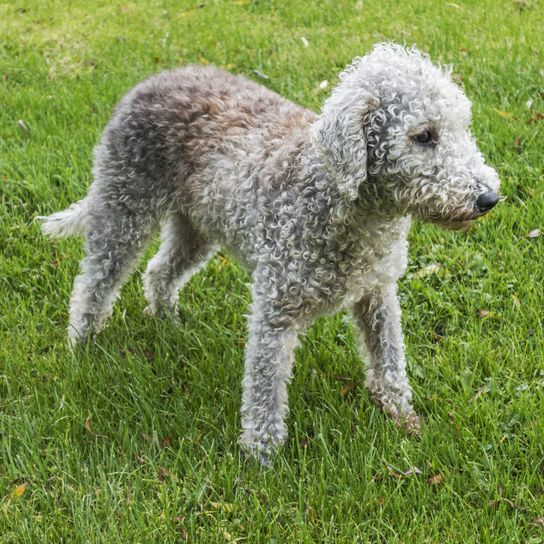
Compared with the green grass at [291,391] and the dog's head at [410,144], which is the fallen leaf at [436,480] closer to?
the green grass at [291,391]

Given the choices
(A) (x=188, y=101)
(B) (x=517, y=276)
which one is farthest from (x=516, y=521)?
(A) (x=188, y=101)

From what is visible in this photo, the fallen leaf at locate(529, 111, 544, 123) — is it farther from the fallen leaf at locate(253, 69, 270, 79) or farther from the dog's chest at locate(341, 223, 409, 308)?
the dog's chest at locate(341, 223, 409, 308)

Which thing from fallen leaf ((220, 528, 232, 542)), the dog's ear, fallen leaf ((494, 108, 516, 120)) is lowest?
fallen leaf ((220, 528, 232, 542))

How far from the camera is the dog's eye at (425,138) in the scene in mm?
3166

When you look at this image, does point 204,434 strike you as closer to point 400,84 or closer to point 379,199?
point 379,199

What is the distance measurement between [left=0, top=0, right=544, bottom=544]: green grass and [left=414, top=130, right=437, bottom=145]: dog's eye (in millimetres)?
1370

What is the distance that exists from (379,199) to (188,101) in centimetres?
138

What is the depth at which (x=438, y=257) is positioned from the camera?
196 inches

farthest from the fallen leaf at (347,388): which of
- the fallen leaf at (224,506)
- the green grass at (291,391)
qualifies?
the fallen leaf at (224,506)

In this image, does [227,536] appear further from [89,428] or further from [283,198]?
[283,198]

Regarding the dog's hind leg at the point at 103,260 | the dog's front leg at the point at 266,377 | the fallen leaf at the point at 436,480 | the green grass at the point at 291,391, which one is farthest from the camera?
the dog's hind leg at the point at 103,260

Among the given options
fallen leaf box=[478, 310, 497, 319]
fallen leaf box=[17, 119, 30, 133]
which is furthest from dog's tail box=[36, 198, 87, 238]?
fallen leaf box=[478, 310, 497, 319]

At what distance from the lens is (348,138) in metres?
3.17

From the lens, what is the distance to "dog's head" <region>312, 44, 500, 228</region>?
3.11m
